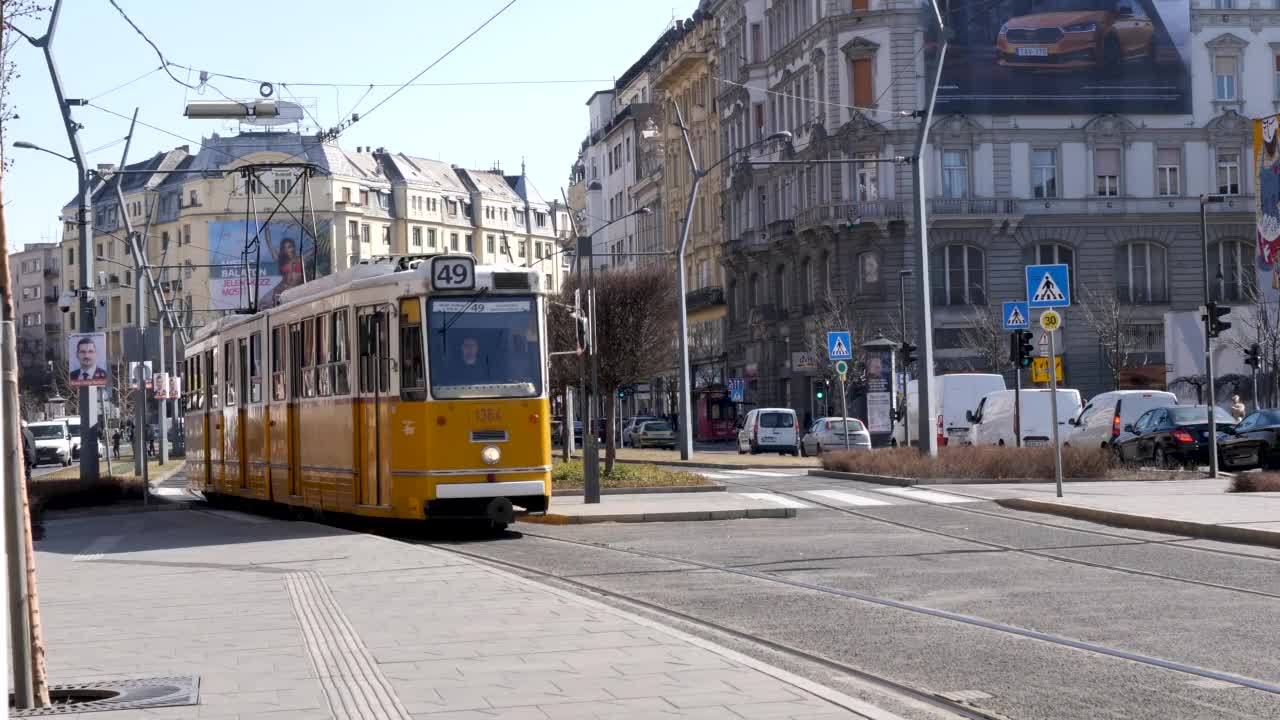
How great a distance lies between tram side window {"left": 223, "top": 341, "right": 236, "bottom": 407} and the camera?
2620 centimetres

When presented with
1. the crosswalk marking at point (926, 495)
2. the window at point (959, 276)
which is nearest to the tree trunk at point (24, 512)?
the crosswalk marking at point (926, 495)

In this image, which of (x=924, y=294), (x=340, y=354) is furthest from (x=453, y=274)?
(x=924, y=294)

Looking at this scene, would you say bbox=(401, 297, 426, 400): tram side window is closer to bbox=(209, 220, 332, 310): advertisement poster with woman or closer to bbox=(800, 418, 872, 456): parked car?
bbox=(800, 418, 872, 456): parked car

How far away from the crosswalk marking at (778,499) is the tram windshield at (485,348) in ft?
19.3

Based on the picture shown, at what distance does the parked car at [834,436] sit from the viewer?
169 feet

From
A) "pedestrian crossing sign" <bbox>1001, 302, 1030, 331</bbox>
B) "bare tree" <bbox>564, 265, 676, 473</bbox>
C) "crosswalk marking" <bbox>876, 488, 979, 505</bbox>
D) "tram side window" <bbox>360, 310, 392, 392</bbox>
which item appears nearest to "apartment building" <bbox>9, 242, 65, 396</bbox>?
"bare tree" <bbox>564, 265, 676, 473</bbox>

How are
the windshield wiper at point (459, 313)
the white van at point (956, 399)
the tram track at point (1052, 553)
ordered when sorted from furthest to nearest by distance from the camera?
the white van at point (956, 399)
the windshield wiper at point (459, 313)
the tram track at point (1052, 553)

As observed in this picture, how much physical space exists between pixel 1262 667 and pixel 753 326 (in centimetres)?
6878

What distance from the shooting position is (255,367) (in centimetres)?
2478

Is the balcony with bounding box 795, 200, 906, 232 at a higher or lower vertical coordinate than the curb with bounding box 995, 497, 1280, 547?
higher

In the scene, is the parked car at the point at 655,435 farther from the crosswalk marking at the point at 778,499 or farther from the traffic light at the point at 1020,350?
the crosswalk marking at the point at 778,499

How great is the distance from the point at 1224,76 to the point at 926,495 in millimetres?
46292

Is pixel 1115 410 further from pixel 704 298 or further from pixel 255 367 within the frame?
pixel 704 298

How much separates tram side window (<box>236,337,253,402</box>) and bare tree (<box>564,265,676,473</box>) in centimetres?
1842
